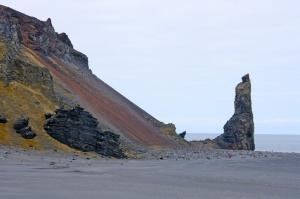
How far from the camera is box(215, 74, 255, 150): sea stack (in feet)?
335

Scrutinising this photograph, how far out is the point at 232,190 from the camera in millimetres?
20969

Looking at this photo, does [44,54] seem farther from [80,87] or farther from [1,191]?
[1,191]

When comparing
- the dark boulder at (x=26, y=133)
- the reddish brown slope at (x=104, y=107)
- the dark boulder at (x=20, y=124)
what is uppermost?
the reddish brown slope at (x=104, y=107)

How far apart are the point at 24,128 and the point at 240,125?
66.1m

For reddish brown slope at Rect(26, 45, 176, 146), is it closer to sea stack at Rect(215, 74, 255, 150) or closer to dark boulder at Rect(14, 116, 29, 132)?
dark boulder at Rect(14, 116, 29, 132)

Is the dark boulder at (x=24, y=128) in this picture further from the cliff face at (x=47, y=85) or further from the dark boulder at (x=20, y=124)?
the cliff face at (x=47, y=85)

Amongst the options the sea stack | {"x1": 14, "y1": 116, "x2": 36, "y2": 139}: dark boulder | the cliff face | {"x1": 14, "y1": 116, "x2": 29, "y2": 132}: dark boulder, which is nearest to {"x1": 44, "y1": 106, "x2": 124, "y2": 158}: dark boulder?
the cliff face

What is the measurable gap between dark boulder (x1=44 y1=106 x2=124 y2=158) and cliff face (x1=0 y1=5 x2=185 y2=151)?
1351 mm

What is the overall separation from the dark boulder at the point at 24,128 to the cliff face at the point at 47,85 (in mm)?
607

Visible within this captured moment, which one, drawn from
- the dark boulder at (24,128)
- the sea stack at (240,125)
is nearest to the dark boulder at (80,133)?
the dark boulder at (24,128)

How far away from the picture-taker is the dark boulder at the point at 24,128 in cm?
4191

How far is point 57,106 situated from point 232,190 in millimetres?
34208

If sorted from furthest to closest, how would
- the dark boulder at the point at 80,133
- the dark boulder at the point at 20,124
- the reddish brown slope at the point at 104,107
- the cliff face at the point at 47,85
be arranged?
the reddish brown slope at the point at 104,107 < the cliff face at the point at 47,85 < the dark boulder at the point at 80,133 < the dark boulder at the point at 20,124

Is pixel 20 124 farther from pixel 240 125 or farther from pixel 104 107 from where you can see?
pixel 240 125
